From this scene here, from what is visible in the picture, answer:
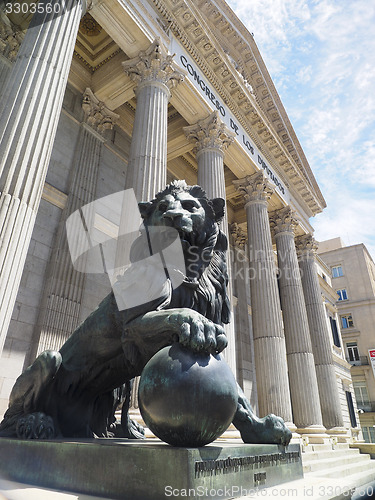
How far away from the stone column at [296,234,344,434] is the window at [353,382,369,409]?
20002 mm

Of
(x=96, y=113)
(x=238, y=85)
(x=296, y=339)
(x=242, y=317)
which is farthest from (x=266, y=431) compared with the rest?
(x=242, y=317)

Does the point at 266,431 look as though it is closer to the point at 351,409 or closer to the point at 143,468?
the point at 143,468

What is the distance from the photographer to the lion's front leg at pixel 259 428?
2.36 metres

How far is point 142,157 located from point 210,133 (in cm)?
440

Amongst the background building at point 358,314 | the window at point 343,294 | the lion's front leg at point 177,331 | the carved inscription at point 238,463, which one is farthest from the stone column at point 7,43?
the window at point 343,294

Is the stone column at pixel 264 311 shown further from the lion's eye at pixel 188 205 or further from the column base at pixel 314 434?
the lion's eye at pixel 188 205

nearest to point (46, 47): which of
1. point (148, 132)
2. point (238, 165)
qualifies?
point (148, 132)

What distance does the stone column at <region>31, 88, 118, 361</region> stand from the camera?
27.4ft

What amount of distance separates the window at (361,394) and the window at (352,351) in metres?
2.32

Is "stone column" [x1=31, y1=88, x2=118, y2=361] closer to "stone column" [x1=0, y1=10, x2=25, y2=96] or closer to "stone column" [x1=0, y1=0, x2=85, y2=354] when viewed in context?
"stone column" [x1=0, y1=10, x2=25, y2=96]

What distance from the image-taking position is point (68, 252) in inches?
367

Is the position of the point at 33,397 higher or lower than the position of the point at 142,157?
lower

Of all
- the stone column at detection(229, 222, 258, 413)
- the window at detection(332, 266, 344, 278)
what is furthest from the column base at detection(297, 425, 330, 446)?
the window at detection(332, 266, 344, 278)

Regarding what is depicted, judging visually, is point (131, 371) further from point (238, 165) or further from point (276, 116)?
point (276, 116)
